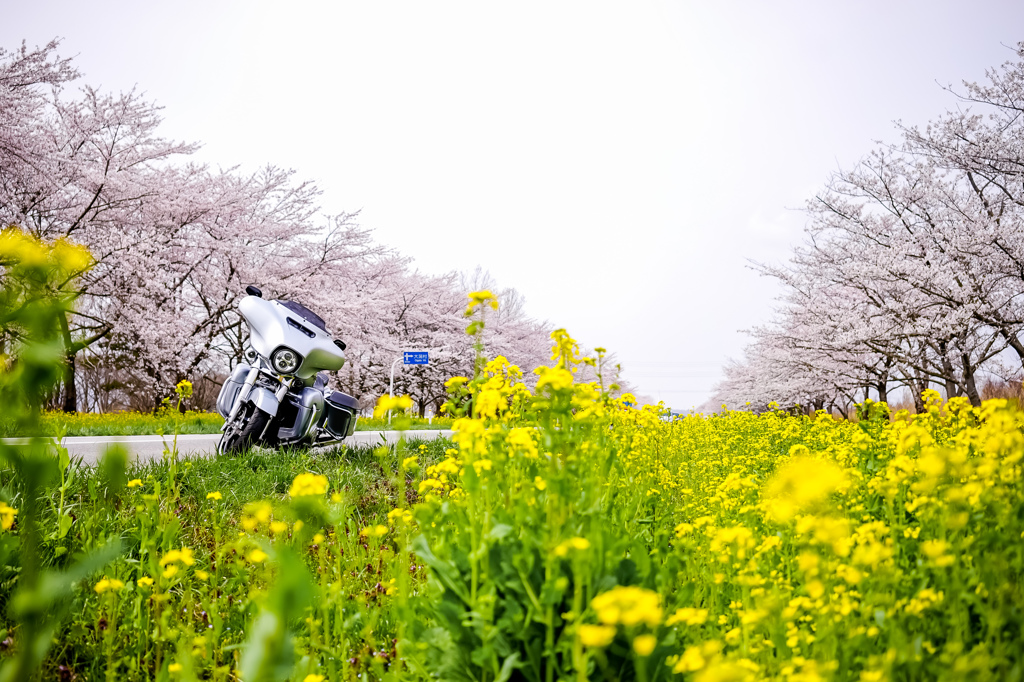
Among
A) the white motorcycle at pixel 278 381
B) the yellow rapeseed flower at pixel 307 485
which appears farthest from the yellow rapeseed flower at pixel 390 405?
the white motorcycle at pixel 278 381

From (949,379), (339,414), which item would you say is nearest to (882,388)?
(949,379)

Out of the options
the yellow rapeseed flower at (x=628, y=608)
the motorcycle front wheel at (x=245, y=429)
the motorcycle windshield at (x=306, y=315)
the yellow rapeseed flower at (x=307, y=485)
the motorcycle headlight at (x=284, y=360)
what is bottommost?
the yellow rapeseed flower at (x=628, y=608)

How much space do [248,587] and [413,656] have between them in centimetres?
147

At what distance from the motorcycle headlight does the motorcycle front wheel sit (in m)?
0.53

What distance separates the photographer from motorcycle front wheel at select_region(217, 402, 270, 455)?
18.9 ft

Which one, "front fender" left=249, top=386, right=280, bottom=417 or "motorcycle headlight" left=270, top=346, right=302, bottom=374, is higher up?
"motorcycle headlight" left=270, top=346, right=302, bottom=374

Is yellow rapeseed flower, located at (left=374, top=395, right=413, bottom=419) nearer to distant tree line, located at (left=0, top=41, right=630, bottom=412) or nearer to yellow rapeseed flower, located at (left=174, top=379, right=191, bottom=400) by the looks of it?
yellow rapeseed flower, located at (left=174, top=379, right=191, bottom=400)

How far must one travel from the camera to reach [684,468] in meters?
5.94

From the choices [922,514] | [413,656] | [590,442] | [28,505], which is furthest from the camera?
[590,442]

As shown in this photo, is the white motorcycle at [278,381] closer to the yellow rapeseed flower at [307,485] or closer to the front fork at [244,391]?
the front fork at [244,391]

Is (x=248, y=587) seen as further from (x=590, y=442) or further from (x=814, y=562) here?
(x=814, y=562)

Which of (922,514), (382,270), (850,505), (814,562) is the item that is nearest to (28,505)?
(814,562)

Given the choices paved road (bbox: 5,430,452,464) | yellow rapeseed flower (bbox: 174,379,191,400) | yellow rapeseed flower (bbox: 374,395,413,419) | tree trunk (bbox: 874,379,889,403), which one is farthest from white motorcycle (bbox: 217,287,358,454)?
tree trunk (bbox: 874,379,889,403)

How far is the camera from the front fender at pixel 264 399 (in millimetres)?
5621
